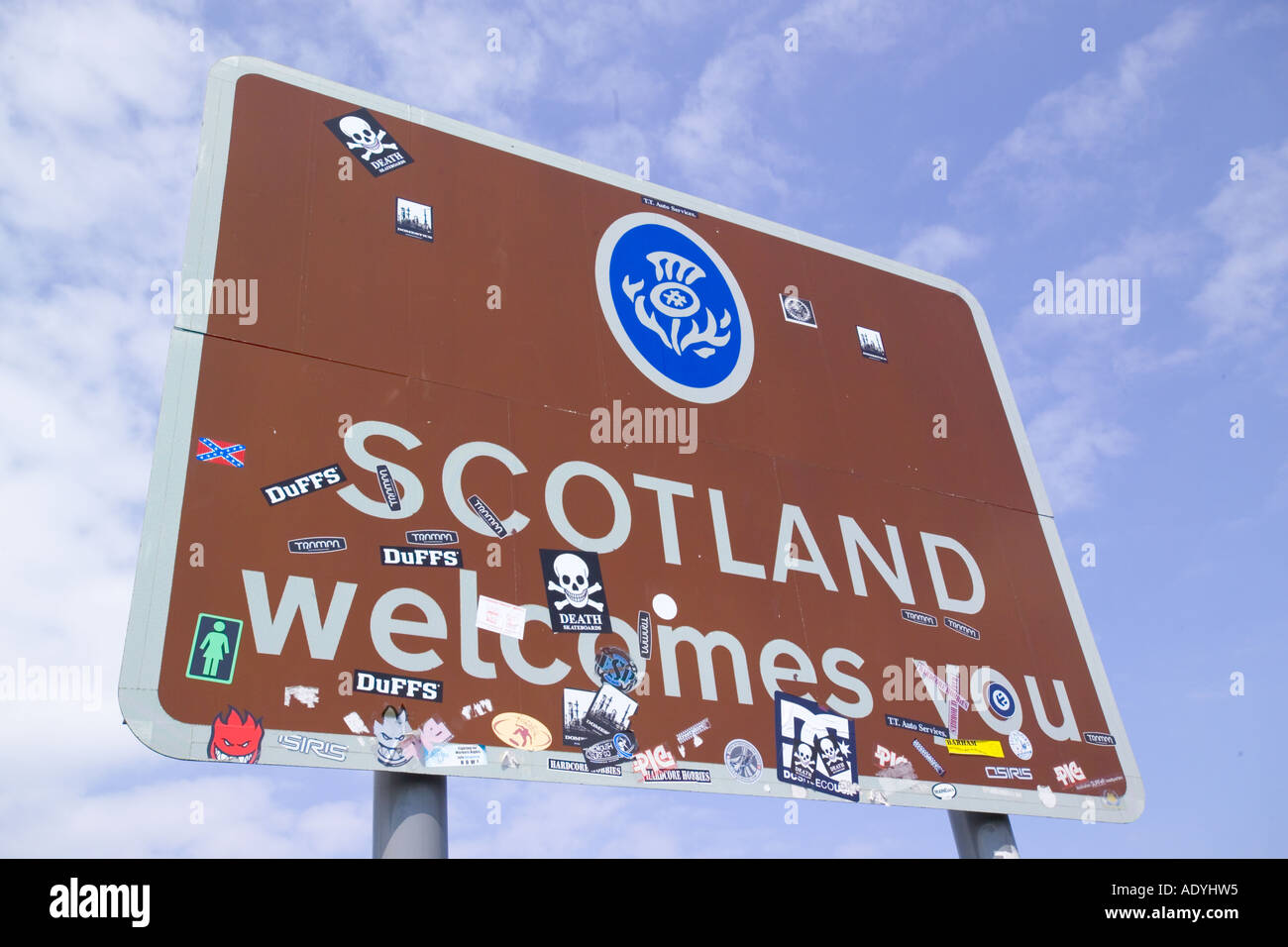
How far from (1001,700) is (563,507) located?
12.7 feet

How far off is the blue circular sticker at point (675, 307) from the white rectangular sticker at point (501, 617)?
2.65m

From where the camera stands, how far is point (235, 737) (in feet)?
19.6

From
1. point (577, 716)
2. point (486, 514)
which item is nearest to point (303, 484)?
point (486, 514)

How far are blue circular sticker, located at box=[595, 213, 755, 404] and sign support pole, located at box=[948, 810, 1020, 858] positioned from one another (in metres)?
3.77

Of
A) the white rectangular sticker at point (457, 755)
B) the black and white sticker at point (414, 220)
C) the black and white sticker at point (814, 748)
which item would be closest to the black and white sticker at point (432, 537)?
the white rectangular sticker at point (457, 755)

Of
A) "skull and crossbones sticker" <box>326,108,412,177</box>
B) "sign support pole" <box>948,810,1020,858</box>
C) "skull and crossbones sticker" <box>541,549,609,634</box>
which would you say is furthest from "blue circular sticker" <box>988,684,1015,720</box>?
"skull and crossbones sticker" <box>326,108,412,177</box>

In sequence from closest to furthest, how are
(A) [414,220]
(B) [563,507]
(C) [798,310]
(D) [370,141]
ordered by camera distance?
1. (B) [563,507]
2. (A) [414,220]
3. (D) [370,141]
4. (C) [798,310]

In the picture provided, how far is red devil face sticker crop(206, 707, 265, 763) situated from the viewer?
5.90 metres

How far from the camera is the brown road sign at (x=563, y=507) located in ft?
21.6

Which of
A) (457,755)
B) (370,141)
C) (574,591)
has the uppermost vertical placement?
(370,141)

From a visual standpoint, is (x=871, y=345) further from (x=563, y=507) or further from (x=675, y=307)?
(x=563, y=507)

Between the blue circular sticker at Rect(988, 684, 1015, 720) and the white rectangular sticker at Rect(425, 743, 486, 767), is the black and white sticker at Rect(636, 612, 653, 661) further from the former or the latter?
the blue circular sticker at Rect(988, 684, 1015, 720)

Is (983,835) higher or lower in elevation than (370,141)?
lower

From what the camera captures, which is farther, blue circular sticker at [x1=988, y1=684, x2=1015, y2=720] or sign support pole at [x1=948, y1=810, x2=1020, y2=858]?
blue circular sticker at [x1=988, y1=684, x2=1015, y2=720]
